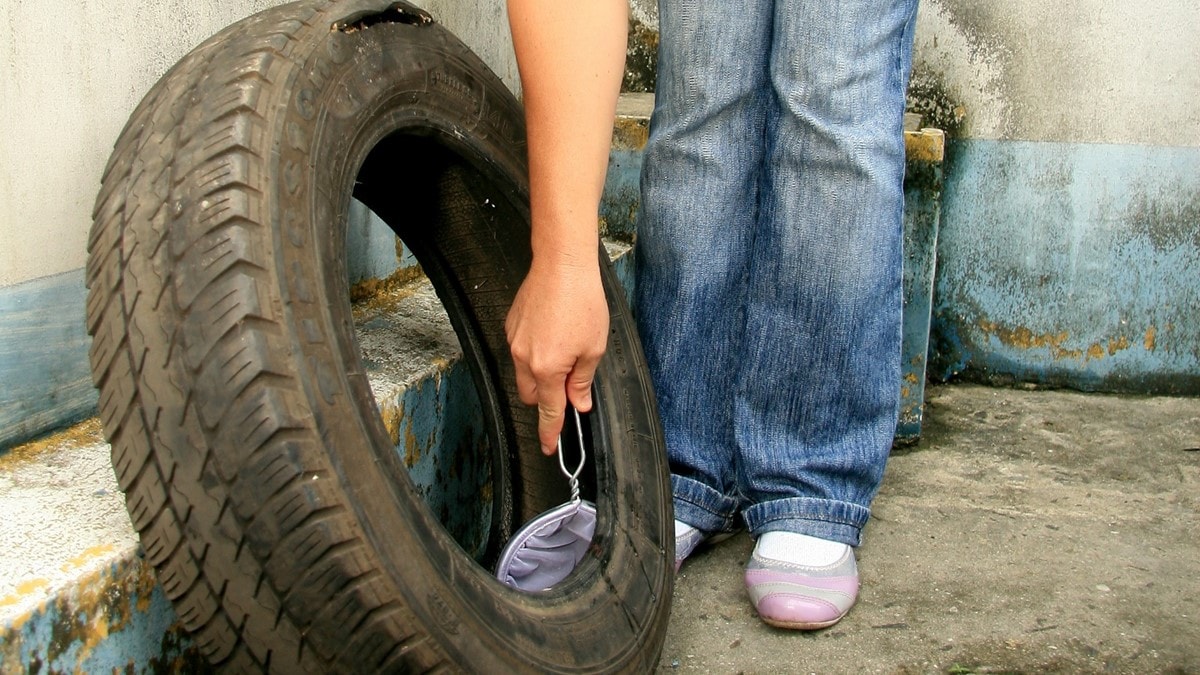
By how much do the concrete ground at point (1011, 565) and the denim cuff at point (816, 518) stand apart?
9 cm

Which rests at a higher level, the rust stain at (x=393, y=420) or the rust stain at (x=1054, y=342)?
the rust stain at (x=393, y=420)

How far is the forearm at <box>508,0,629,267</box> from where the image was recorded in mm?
1438

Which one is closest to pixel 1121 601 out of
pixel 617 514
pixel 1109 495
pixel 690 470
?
pixel 1109 495

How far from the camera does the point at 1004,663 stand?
1.62 m

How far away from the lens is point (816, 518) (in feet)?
6.07

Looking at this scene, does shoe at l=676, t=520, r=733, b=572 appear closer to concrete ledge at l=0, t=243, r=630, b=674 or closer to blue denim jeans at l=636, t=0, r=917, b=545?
blue denim jeans at l=636, t=0, r=917, b=545

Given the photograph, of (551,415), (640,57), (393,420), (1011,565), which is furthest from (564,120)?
(640,57)

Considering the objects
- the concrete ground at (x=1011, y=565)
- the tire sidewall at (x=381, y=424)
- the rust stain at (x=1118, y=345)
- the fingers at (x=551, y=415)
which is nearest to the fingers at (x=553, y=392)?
the fingers at (x=551, y=415)

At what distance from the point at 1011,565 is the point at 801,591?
1.32ft

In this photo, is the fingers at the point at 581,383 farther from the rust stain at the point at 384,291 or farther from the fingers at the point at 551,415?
the rust stain at the point at 384,291

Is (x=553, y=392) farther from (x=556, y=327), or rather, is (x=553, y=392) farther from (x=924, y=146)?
(x=924, y=146)

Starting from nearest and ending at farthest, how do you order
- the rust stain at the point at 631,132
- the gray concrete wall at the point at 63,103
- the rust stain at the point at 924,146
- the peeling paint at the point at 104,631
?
the peeling paint at the point at 104,631
the gray concrete wall at the point at 63,103
the rust stain at the point at 924,146
the rust stain at the point at 631,132

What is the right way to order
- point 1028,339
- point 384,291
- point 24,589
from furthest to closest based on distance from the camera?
point 1028,339
point 384,291
point 24,589

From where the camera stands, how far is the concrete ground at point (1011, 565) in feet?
5.44
